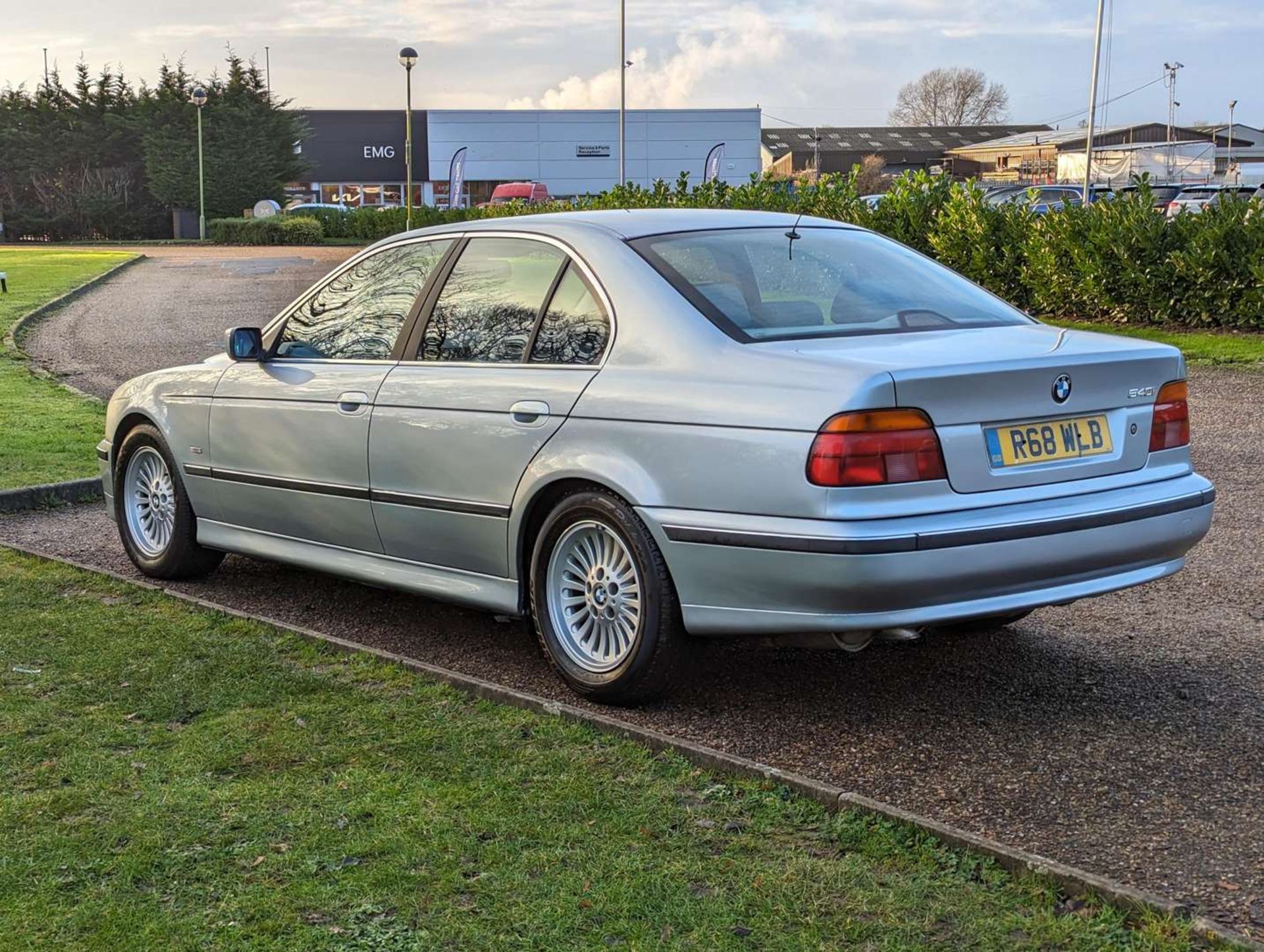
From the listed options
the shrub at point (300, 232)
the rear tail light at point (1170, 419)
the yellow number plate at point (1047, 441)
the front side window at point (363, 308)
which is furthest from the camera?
the shrub at point (300, 232)

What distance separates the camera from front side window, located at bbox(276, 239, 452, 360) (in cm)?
583

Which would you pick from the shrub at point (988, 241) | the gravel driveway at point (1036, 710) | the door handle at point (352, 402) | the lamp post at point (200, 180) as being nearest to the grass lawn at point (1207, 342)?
the shrub at point (988, 241)

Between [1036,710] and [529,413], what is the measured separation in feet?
6.21

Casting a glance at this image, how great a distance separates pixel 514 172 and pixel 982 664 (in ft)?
247

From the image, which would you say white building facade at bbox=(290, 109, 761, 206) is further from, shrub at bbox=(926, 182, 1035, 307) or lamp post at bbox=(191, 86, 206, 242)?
shrub at bbox=(926, 182, 1035, 307)

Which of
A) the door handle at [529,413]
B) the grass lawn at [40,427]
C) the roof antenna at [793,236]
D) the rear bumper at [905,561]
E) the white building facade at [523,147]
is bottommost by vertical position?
the grass lawn at [40,427]

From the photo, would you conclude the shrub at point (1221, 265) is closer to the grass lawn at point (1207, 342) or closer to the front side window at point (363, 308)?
the grass lawn at point (1207, 342)

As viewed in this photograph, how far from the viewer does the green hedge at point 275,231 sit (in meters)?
53.1

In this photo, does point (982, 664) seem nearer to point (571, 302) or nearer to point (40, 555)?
point (571, 302)

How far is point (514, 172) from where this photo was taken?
78312mm

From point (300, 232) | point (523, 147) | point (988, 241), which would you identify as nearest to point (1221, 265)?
point (988, 241)

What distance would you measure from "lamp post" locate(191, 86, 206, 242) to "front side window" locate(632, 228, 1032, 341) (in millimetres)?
53712

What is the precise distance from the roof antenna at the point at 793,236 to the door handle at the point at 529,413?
1.05 meters

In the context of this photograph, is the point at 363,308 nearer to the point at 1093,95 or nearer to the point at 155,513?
the point at 155,513
